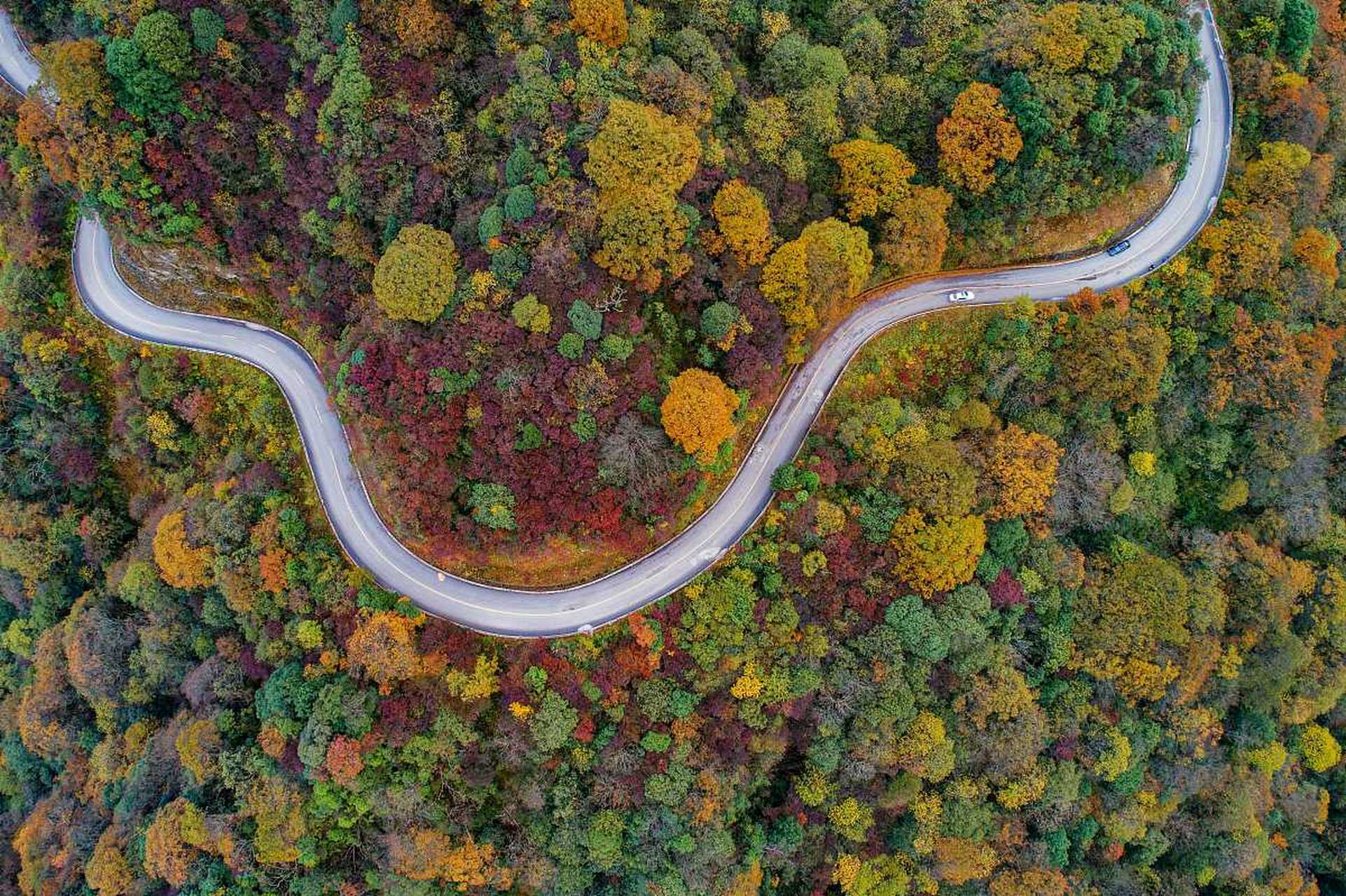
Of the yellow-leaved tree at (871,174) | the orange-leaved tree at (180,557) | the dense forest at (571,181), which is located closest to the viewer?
the dense forest at (571,181)

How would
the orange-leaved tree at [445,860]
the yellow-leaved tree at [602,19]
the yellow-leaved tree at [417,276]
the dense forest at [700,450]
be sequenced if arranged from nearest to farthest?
the yellow-leaved tree at [417,276], the yellow-leaved tree at [602,19], the dense forest at [700,450], the orange-leaved tree at [445,860]

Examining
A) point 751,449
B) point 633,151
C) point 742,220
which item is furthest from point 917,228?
point 633,151

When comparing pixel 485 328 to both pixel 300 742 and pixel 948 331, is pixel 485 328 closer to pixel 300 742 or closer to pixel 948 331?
pixel 300 742

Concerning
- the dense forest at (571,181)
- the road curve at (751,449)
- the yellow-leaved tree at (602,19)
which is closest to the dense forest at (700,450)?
the yellow-leaved tree at (602,19)

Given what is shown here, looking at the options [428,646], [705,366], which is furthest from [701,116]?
[428,646]

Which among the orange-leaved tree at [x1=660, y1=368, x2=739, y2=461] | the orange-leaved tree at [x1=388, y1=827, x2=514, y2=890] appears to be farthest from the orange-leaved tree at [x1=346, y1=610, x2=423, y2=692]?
the orange-leaved tree at [x1=660, y1=368, x2=739, y2=461]

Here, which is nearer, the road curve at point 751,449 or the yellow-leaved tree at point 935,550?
the yellow-leaved tree at point 935,550

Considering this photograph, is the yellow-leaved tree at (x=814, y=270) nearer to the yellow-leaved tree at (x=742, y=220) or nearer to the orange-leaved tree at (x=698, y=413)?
the yellow-leaved tree at (x=742, y=220)
